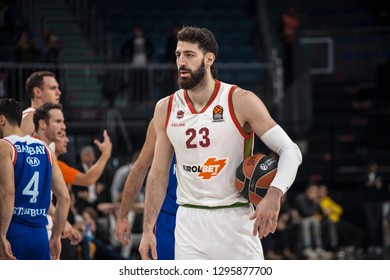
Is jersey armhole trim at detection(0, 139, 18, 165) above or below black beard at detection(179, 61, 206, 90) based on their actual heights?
below

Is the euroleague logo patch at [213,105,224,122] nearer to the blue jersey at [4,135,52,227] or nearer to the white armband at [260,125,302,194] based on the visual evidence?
the white armband at [260,125,302,194]

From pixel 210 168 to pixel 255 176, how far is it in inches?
15.5

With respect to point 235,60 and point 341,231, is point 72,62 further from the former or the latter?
point 341,231

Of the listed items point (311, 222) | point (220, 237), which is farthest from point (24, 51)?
point (220, 237)

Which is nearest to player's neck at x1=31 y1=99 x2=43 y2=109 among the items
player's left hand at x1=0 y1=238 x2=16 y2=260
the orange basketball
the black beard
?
player's left hand at x1=0 y1=238 x2=16 y2=260

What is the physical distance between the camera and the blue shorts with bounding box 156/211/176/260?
10.2m

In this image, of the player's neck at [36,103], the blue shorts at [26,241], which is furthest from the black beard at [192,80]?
the player's neck at [36,103]

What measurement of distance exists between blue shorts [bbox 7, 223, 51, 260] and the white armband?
2.52m

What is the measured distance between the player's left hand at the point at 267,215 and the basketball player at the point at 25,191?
7.84ft

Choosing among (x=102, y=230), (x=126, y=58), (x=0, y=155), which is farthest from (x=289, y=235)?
(x=0, y=155)

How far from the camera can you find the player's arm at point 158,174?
8492mm

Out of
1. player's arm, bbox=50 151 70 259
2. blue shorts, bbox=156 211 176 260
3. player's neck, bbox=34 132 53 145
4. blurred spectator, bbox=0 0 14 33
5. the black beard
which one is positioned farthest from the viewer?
blurred spectator, bbox=0 0 14 33

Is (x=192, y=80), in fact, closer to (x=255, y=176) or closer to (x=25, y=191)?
(x=255, y=176)

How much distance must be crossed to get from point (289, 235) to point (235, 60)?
24.5 feet
